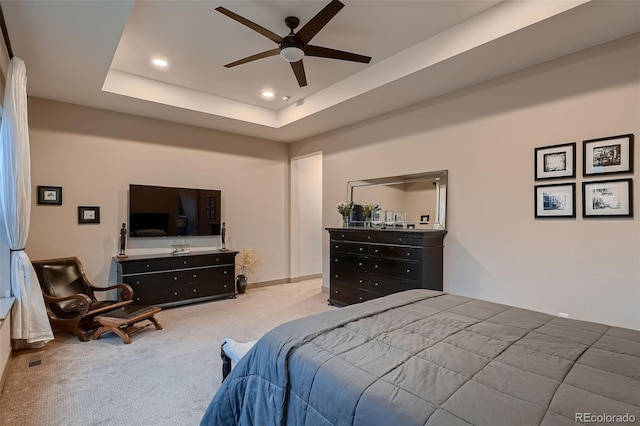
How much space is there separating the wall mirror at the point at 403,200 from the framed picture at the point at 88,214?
373 cm

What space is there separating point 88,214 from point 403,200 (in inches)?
174

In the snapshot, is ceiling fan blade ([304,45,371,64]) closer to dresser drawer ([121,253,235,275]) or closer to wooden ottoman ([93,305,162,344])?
wooden ottoman ([93,305,162,344])

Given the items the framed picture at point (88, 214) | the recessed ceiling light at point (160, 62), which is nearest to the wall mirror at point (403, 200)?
the recessed ceiling light at point (160, 62)

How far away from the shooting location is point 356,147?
207 inches

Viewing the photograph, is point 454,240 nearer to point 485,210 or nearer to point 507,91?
point 485,210

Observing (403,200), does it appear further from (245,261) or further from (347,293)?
(245,261)

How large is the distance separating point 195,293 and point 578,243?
482 centimetres

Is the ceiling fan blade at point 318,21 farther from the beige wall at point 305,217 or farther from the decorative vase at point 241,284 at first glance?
the decorative vase at point 241,284

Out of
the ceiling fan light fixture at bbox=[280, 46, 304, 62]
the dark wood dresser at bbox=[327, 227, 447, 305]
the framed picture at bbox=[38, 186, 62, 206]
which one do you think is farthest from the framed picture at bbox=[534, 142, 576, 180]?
the framed picture at bbox=[38, 186, 62, 206]

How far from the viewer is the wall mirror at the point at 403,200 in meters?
4.09

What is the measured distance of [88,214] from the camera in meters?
4.46

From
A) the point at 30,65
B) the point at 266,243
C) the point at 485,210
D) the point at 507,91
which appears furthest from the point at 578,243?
the point at 30,65

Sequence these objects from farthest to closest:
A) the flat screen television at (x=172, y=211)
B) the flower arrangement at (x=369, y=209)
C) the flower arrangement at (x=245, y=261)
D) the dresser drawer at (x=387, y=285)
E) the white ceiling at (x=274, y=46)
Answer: the flower arrangement at (x=245, y=261), the flower arrangement at (x=369, y=209), the flat screen television at (x=172, y=211), the dresser drawer at (x=387, y=285), the white ceiling at (x=274, y=46)

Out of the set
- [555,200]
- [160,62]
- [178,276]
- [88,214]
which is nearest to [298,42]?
[160,62]
